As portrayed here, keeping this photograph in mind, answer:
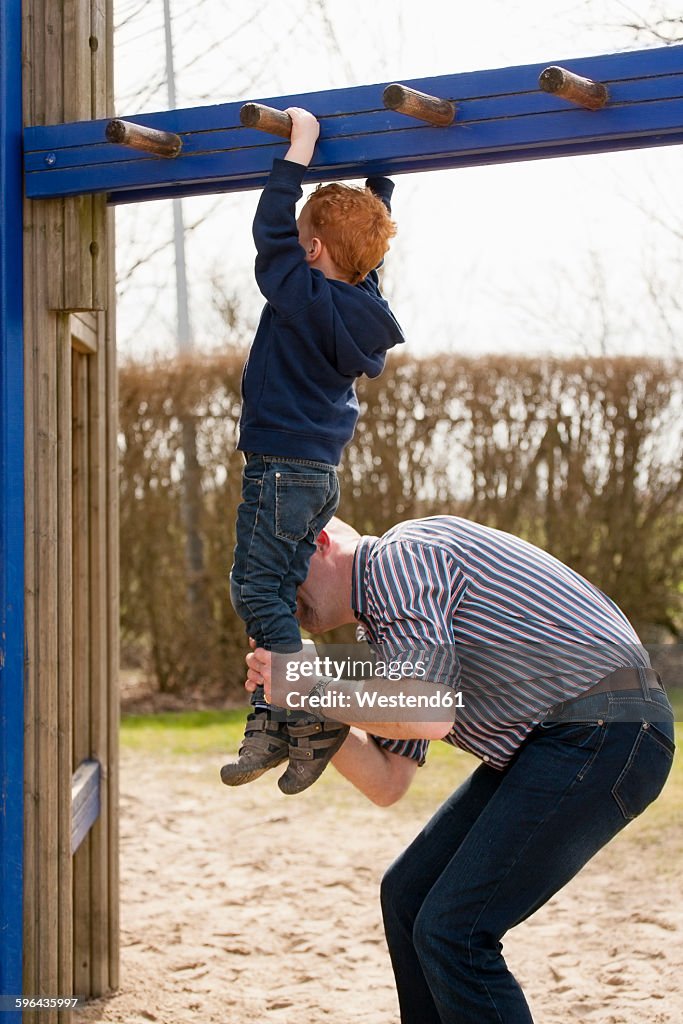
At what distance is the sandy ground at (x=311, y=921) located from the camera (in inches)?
147

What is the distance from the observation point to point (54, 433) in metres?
2.85

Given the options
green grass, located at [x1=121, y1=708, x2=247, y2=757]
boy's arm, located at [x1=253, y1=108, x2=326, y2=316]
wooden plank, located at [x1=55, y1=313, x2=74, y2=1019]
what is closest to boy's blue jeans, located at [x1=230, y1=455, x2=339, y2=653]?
boy's arm, located at [x1=253, y1=108, x2=326, y2=316]

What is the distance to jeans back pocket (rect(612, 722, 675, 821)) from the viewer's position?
227 centimetres

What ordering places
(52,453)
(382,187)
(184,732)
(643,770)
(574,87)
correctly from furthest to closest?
(184,732) < (52,453) < (382,187) < (643,770) < (574,87)

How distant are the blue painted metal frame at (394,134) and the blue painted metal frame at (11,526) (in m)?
0.08

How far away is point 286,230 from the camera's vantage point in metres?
2.43

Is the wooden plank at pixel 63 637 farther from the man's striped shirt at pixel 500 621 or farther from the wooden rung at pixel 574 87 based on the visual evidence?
the wooden rung at pixel 574 87

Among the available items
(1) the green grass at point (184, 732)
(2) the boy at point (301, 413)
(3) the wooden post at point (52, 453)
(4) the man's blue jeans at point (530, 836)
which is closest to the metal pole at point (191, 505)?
(1) the green grass at point (184, 732)

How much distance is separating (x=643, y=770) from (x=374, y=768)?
0.69 m

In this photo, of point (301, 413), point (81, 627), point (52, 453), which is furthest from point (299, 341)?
point (81, 627)

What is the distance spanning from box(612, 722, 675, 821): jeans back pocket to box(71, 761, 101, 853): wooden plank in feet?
4.81

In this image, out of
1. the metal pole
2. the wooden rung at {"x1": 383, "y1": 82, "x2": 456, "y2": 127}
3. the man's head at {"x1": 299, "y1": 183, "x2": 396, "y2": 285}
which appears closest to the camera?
the wooden rung at {"x1": 383, "y1": 82, "x2": 456, "y2": 127}

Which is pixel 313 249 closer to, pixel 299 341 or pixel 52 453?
pixel 299 341

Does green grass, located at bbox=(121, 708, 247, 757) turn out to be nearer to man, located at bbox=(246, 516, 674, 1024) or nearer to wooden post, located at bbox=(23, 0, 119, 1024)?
wooden post, located at bbox=(23, 0, 119, 1024)
